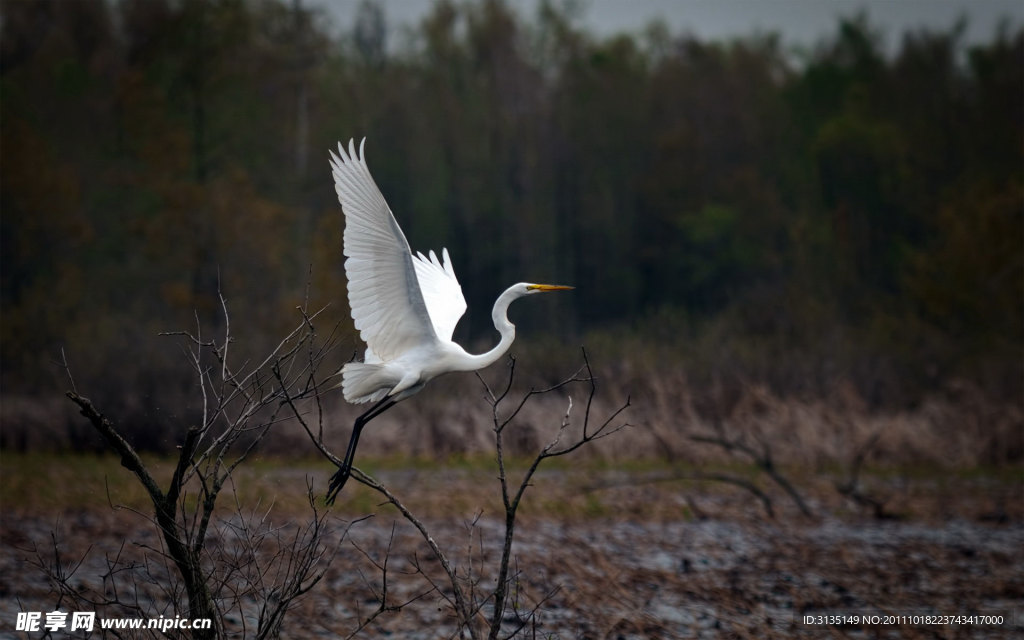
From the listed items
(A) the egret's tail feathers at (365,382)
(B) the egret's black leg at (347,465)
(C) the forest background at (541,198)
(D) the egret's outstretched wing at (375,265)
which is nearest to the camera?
(B) the egret's black leg at (347,465)

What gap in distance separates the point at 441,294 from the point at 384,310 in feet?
3.36

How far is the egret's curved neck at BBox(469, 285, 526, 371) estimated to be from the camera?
6.11 meters

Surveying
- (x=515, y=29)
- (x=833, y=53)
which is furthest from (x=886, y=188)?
(x=515, y=29)

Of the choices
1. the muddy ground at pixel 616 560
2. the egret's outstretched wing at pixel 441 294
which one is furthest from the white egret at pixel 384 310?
the muddy ground at pixel 616 560

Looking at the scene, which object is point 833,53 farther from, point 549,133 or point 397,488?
point 397,488

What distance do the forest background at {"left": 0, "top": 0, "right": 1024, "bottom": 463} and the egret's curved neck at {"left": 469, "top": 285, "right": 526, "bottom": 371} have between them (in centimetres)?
112

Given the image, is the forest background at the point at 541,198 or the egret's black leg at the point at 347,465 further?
the forest background at the point at 541,198

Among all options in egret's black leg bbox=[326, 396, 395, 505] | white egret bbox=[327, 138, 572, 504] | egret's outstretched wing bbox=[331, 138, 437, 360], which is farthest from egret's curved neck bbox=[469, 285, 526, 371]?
egret's black leg bbox=[326, 396, 395, 505]

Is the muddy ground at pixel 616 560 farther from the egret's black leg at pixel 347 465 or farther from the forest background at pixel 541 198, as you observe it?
the forest background at pixel 541 198

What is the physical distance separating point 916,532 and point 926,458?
4673mm

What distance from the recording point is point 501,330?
628cm

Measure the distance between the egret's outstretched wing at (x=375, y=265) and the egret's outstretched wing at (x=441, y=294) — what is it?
0.37 metres

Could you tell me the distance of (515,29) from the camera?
3353cm

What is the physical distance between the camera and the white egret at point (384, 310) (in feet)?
19.4
